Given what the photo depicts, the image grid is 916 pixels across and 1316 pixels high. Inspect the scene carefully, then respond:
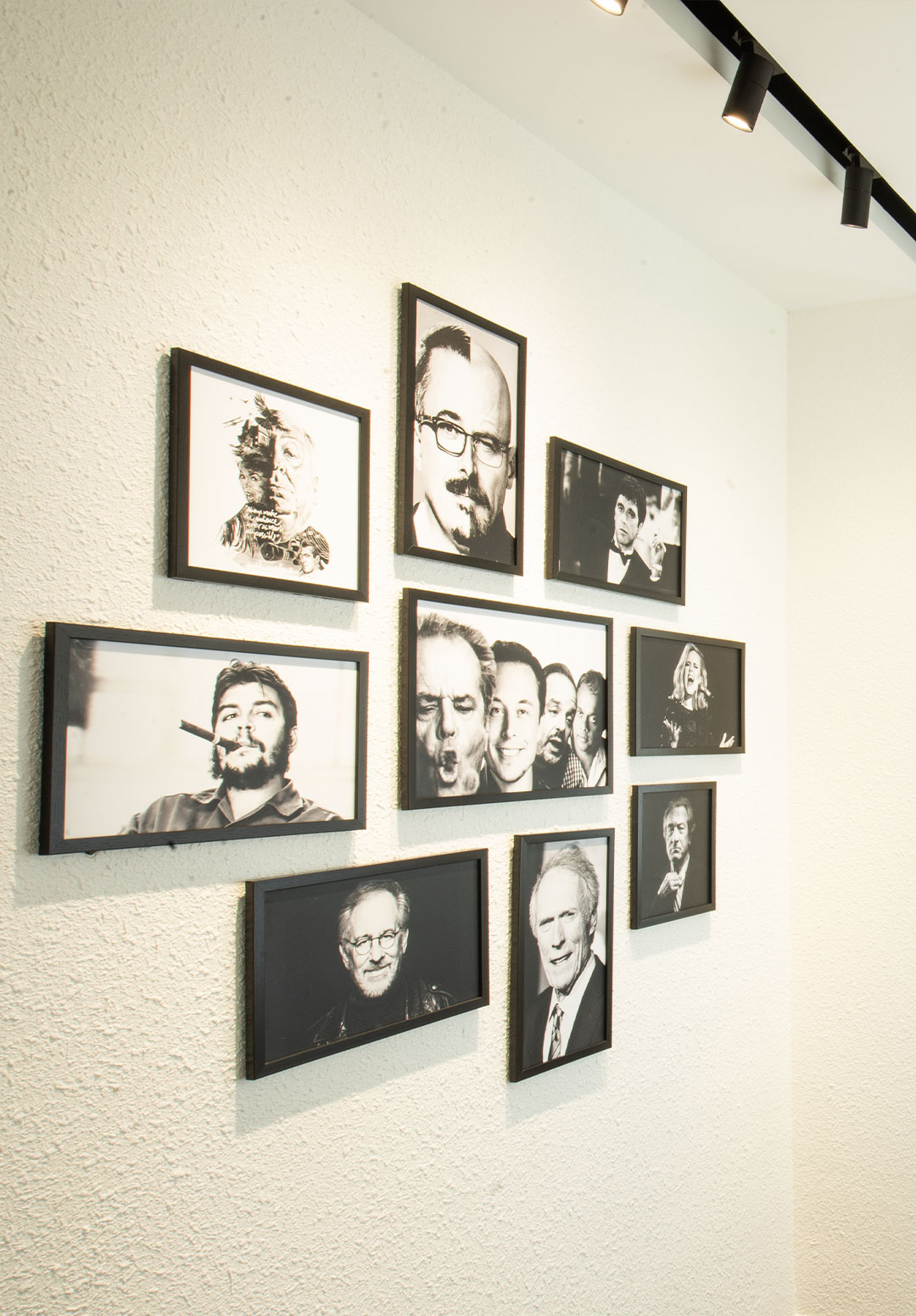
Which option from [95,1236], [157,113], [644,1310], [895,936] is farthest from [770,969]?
[157,113]

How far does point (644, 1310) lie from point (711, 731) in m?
1.11

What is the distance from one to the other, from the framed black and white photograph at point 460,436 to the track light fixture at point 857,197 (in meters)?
0.65

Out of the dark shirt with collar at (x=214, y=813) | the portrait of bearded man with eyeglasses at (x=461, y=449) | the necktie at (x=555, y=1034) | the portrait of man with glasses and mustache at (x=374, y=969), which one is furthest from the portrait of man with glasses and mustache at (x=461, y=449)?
the necktie at (x=555, y=1034)

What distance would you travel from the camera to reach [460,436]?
5.14 ft

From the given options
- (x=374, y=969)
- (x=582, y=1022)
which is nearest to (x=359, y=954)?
(x=374, y=969)

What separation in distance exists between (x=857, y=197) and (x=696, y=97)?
0.38 m

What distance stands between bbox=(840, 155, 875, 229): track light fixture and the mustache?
0.85m

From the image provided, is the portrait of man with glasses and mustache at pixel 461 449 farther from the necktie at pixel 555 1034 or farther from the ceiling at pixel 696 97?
the necktie at pixel 555 1034

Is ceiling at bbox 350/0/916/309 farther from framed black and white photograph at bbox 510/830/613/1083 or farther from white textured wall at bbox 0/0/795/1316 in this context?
framed black and white photograph at bbox 510/830/613/1083

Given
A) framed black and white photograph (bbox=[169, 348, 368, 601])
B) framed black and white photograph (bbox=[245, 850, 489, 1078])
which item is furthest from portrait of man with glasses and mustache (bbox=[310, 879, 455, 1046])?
framed black and white photograph (bbox=[169, 348, 368, 601])

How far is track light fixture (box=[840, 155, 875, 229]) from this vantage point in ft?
5.95

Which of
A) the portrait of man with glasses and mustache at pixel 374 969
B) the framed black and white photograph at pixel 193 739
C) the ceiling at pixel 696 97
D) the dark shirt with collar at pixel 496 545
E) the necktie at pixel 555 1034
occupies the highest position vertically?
the ceiling at pixel 696 97

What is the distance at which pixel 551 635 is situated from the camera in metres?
1.74

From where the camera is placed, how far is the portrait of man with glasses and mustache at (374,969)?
1.34 m
